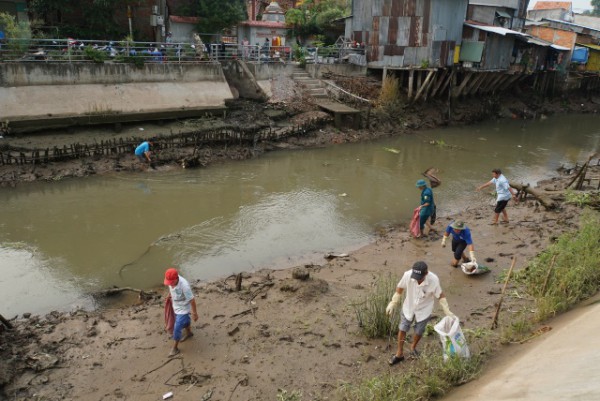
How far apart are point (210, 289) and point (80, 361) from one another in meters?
2.65

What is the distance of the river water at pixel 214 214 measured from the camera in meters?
9.77

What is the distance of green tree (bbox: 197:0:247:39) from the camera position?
77.5 ft

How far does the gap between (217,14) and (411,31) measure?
34.6 ft

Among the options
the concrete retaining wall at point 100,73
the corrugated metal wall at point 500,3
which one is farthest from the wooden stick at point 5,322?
the corrugated metal wall at point 500,3

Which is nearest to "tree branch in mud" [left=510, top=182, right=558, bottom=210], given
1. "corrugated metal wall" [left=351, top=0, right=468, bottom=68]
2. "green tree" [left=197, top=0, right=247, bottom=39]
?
"corrugated metal wall" [left=351, top=0, right=468, bottom=68]

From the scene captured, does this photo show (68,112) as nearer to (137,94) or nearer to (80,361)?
(137,94)

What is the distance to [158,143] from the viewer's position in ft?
55.2

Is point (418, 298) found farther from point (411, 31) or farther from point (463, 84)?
point (463, 84)

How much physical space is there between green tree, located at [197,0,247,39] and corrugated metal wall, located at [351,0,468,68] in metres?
7.50

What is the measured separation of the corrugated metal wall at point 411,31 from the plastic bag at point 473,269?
18.2 m

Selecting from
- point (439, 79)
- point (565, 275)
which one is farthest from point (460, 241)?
point (439, 79)

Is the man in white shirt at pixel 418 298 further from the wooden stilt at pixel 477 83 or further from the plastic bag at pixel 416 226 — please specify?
the wooden stilt at pixel 477 83

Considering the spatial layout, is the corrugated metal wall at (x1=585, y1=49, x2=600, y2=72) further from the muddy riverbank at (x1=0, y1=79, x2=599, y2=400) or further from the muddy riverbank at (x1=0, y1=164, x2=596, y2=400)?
the muddy riverbank at (x1=0, y1=164, x2=596, y2=400)

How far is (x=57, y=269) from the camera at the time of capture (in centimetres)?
976
